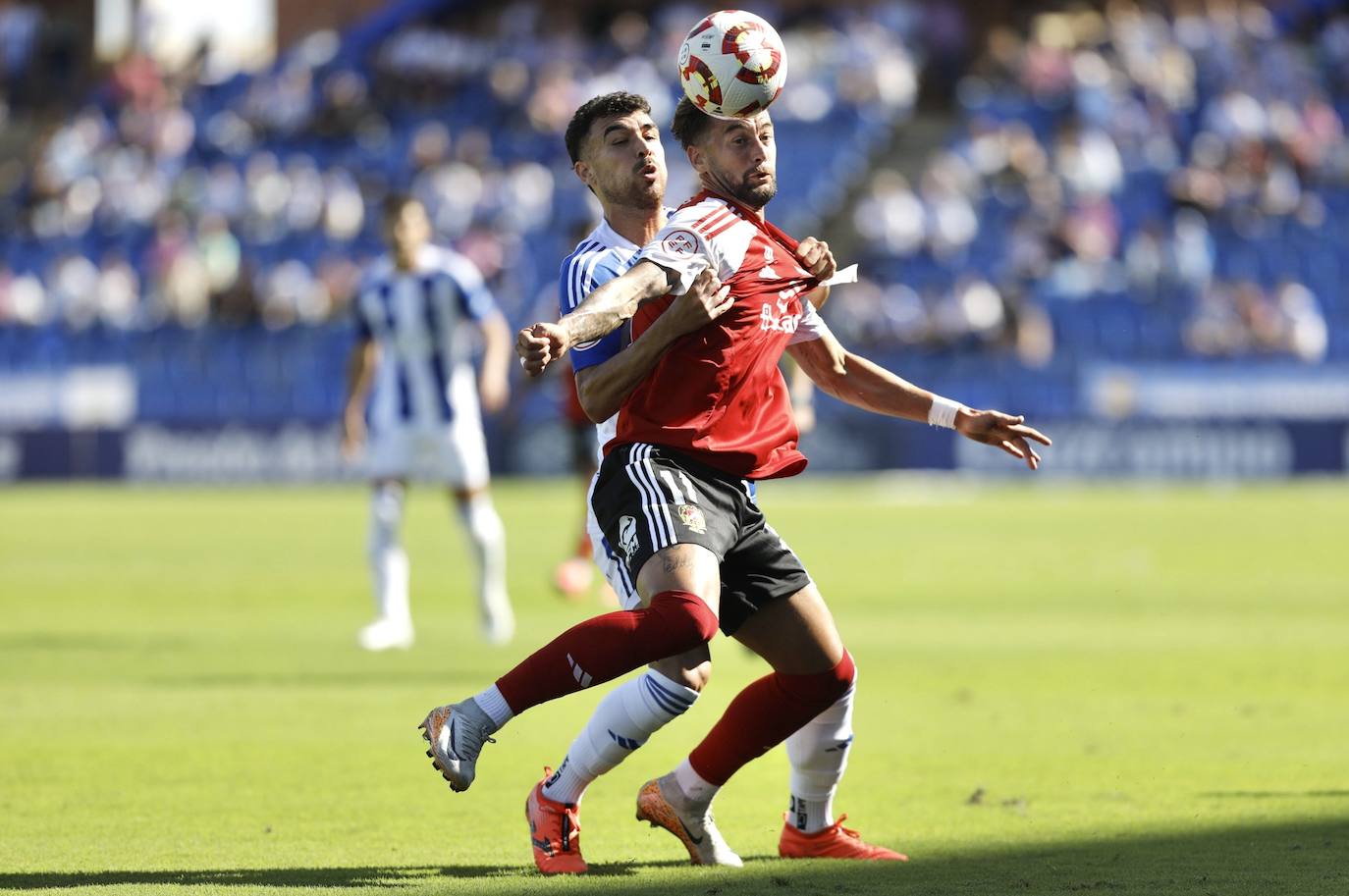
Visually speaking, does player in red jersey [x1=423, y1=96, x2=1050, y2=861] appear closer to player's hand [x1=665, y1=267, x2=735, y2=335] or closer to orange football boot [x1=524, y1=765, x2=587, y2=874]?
player's hand [x1=665, y1=267, x2=735, y2=335]

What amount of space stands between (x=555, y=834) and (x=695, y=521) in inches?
38.7

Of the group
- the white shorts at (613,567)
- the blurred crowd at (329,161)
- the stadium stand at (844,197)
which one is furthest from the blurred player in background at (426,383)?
the blurred crowd at (329,161)

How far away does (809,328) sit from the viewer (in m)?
6.23

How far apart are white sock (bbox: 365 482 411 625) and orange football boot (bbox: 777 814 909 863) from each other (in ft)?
20.0

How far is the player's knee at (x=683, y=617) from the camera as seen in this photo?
545cm

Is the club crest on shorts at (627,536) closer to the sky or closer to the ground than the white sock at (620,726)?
closer to the sky

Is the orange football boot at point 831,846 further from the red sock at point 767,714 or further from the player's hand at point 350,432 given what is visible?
the player's hand at point 350,432

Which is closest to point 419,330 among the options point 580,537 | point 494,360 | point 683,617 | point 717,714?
point 494,360

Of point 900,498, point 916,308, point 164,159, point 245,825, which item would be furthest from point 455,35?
point 245,825

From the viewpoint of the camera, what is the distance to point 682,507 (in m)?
5.66

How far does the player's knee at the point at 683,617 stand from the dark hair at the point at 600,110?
1385 millimetres

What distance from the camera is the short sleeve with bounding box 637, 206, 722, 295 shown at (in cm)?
560

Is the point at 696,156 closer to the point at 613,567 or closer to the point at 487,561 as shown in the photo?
the point at 613,567

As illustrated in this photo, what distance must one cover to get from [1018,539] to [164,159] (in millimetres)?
21767
